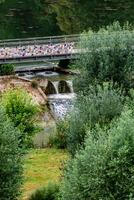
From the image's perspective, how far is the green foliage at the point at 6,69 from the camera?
243 ft

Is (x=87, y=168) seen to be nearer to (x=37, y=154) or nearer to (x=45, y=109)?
(x=37, y=154)

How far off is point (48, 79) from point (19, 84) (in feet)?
25.8

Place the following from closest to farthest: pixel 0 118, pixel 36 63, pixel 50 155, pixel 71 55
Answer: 1. pixel 0 118
2. pixel 50 155
3. pixel 71 55
4. pixel 36 63

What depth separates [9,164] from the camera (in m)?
33.0

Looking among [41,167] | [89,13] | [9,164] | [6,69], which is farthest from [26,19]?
[9,164]

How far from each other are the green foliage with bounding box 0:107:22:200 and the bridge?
38.5 m

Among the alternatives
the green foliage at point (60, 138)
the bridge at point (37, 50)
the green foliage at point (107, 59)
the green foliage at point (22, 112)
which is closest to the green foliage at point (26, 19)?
the bridge at point (37, 50)

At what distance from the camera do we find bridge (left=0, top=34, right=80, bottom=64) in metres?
72.2

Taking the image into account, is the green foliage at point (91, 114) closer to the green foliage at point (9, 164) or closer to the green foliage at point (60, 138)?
the green foliage at point (9, 164)

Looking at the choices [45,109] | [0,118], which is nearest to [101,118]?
[0,118]

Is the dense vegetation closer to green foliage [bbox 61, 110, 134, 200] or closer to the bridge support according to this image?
the bridge support

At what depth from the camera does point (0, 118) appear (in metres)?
34.1

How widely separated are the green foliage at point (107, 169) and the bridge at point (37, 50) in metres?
43.1

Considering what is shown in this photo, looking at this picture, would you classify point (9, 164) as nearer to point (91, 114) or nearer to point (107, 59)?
point (91, 114)
